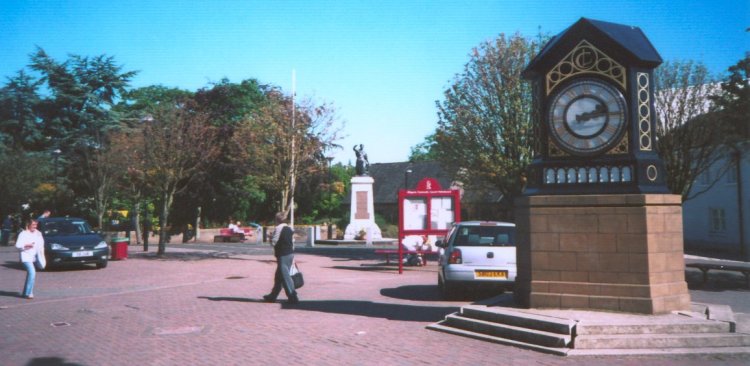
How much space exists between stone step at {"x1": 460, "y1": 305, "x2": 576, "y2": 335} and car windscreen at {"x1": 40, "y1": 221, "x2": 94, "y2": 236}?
15314mm

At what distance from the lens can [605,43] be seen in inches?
320

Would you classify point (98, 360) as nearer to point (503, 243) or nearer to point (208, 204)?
point (503, 243)

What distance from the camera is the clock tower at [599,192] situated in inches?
300

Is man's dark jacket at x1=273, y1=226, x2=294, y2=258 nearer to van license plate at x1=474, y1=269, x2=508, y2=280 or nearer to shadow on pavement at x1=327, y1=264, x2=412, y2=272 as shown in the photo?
van license plate at x1=474, y1=269, x2=508, y2=280

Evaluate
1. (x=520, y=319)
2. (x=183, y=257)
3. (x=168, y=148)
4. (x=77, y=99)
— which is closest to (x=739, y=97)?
(x=520, y=319)

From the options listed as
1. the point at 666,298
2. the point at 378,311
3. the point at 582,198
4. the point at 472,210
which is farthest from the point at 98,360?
the point at 472,210

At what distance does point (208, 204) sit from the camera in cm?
4109

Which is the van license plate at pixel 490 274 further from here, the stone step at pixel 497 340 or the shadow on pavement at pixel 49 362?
the shadow on pavement at pixel 49 362

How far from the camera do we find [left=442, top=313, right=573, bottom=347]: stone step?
271 inches

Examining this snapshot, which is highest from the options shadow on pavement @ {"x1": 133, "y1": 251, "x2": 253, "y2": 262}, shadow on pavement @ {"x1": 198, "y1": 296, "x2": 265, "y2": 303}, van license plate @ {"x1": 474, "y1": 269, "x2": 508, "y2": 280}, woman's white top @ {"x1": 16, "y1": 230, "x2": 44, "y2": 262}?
woman's white top @ {"x1": 16, "y1": 230, "x2": 44, "y2": 262}

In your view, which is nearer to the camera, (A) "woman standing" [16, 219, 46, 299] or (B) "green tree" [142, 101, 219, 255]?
(A) "woman standing" [16, 219, 46, 299]

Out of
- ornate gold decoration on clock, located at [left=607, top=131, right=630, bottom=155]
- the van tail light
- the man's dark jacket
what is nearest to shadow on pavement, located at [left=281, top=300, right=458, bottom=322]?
the man's dark jacket

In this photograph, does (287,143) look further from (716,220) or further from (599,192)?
(716,220)

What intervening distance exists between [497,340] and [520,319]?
0.42 m
